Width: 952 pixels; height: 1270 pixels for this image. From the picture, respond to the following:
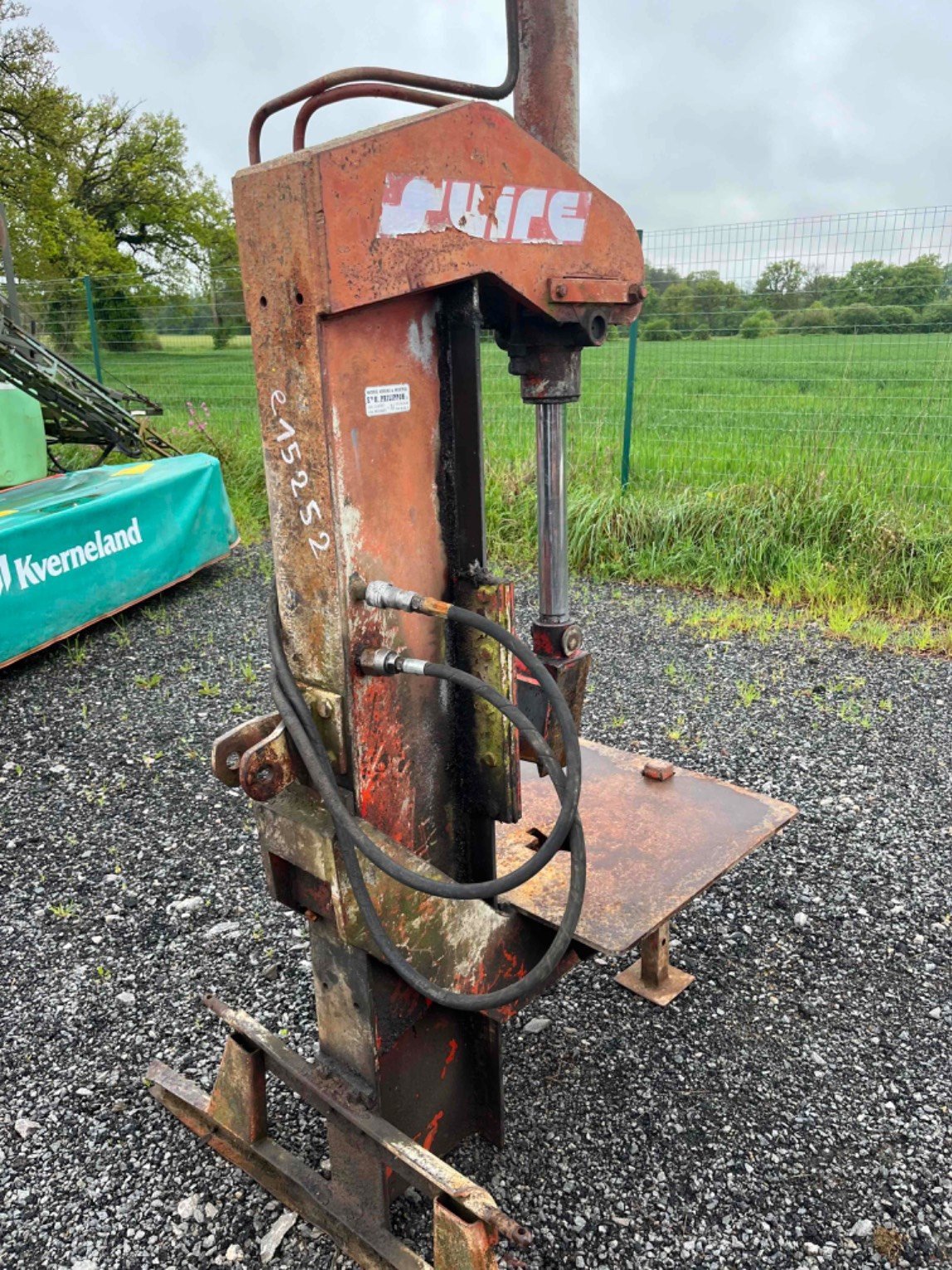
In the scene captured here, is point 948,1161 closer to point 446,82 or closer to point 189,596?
point 446,82

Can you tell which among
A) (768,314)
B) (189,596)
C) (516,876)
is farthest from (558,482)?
(768,314)

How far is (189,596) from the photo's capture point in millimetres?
5941

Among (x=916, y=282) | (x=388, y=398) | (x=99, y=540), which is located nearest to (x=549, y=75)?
(x=388, y=398)

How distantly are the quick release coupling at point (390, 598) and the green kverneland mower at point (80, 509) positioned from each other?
3.61m

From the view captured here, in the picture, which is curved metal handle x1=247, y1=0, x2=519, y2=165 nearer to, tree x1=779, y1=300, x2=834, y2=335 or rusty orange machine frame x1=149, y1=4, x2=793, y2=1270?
rusty orange machine frame x1=149, y1=4, x2=793, y2=1270

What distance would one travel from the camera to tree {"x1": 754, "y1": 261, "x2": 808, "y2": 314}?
661 cm

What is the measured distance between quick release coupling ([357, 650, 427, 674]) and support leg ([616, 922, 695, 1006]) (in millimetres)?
1327

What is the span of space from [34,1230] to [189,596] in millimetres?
4384

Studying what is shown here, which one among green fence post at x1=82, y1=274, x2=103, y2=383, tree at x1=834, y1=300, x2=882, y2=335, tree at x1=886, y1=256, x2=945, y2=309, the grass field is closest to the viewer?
the grass field

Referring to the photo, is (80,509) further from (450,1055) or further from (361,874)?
(361,874)

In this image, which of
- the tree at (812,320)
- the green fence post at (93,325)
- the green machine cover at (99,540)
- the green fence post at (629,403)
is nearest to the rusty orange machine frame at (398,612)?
the green machine cover at (99,540)

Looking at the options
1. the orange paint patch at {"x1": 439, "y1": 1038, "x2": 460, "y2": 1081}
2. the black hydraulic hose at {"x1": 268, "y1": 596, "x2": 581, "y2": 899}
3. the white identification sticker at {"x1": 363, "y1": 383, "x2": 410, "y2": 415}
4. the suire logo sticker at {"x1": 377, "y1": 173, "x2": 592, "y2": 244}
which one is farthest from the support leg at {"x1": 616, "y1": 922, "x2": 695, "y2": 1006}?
the suire logo sticker at {"x1": 377, "y1": 173, "x2": 592, "y2": 244}

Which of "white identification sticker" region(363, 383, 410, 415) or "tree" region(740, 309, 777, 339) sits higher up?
"tree" region(740, 309, 777, 339)

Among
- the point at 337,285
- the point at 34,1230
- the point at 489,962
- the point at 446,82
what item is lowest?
the point at 34,1230
